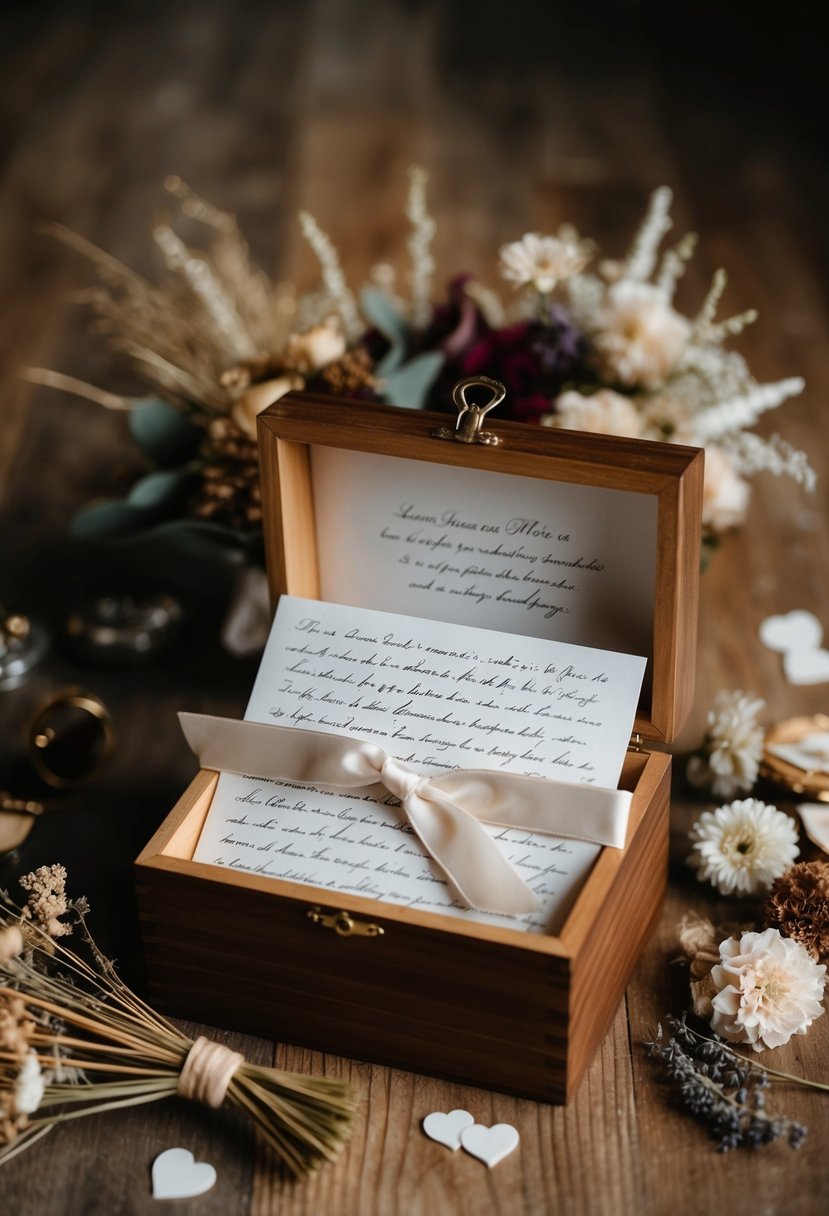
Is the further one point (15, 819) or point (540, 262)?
point (540, 262)

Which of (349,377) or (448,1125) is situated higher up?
(349,377)

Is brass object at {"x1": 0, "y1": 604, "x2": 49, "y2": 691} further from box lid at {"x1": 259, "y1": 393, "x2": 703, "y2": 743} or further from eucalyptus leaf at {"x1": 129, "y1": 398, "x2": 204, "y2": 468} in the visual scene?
box lid at {"x1": 259, "y1": 393, "x2": 703, "y2": 743}

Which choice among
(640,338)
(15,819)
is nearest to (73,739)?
(15,819)

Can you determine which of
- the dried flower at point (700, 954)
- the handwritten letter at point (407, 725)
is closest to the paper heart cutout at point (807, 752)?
the dried flower at point (700, 954)

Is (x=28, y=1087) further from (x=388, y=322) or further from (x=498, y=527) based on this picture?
(x=388, y=322)

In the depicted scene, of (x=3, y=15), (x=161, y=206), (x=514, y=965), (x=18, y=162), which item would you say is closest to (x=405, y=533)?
(x=514, y=965)

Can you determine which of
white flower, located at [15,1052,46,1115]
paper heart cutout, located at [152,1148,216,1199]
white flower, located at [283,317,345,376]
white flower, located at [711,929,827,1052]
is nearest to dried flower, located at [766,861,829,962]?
white flower, located at [711,929,827,1052]

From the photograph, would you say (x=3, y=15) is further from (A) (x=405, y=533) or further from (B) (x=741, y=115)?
(A) (x=405, y=533)
